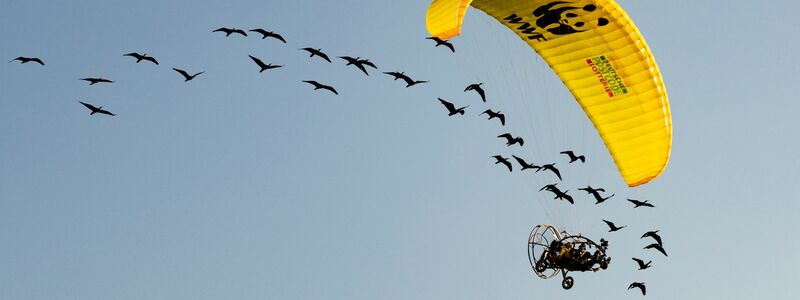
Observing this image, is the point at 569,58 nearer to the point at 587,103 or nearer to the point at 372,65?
the point at 587,103

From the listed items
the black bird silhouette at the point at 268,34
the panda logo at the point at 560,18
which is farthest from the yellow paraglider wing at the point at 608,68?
the black bird silhouette at the point at 268,34

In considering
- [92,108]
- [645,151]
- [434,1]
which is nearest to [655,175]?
[645,151]

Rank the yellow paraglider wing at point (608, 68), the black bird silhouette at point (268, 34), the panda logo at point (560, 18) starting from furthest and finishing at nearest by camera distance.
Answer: the yellow paraglider wing at point (608, 68) < the panda logo at point (560, 18) < the black bird silhouette at point (268, 34)

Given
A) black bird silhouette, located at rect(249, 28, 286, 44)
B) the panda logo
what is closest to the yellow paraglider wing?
the panda logo

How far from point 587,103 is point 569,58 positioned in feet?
5.30

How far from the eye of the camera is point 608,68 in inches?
1775

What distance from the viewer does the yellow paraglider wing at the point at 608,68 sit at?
44.1 m

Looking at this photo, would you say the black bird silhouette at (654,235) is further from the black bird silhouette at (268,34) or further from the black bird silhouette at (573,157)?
the black bird silhouette at (268,34)

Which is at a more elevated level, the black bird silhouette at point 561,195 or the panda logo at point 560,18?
the panda logo at point 560,18

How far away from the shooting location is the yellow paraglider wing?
4406 centimetres

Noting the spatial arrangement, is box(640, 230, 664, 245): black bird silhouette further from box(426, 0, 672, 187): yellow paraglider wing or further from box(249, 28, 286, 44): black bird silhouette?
box(249, 28, 286, 44): black bird silhouette

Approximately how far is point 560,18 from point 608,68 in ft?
6.98

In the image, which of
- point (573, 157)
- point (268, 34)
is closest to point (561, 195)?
point (573, 157)

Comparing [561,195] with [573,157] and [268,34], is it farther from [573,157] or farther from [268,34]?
[268,34]
